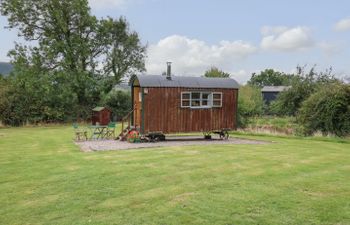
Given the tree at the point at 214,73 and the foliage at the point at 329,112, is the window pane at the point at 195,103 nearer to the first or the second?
the foliage at the point at 329,112

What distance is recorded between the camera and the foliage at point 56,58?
74.9 feet

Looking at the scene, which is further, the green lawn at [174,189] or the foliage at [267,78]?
the foliage at [267,78]

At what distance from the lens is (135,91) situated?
1482 cm

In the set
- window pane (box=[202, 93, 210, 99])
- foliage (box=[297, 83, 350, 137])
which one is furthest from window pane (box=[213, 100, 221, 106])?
foliage (box=[297, 83, 350, 137])

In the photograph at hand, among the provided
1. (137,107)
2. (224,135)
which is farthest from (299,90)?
(137,107)

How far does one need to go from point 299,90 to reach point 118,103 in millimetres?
13514

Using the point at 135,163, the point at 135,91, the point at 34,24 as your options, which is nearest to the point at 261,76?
the point at 34,24

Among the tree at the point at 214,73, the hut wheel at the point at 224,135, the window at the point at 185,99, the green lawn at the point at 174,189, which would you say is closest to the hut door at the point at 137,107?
the window at the point at 185,99

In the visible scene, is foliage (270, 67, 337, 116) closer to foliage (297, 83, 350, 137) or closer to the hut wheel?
foliage (297, 83, 350, 137)

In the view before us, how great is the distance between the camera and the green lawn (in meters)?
4.48

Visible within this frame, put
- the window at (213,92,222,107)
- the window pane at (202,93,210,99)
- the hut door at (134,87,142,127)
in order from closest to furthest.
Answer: the hut door at (134,87,142,127) → the window pane at (202,93,210,99) → the window at (213,92,222,107)

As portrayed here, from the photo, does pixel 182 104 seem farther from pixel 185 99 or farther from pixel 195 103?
pixel 195 103

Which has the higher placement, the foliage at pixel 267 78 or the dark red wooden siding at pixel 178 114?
the foliage at pixel 267 78

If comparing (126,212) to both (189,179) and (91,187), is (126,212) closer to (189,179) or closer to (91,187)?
(91,187)
